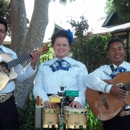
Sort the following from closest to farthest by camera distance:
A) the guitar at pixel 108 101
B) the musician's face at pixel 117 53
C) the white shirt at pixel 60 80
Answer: the white shirt at pixel 60 80 < the guitar at pixel 108 101 < the musician's face at pixel 117 53

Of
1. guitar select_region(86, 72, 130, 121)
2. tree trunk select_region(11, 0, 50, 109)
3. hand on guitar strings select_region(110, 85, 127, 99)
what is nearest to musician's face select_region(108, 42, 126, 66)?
guitar select_region(86, 72, 130, 121)

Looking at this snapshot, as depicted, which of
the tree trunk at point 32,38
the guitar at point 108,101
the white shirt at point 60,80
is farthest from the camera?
the tree trunk at point 32,38

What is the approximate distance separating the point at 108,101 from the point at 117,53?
2.17ft

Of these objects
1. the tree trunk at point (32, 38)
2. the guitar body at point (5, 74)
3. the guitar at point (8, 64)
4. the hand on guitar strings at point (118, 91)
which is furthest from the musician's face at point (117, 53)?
the tree trunk at point (32, 38)

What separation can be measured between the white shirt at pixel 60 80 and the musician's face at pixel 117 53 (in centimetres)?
48

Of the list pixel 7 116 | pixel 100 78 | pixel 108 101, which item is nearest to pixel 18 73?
pixel 7 116

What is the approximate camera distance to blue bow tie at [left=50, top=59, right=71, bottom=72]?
3.37 m

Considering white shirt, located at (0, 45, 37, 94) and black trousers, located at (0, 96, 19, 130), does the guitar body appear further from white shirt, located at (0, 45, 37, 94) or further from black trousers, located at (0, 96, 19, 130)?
black trousers, located at (0, 96, 19, 130)

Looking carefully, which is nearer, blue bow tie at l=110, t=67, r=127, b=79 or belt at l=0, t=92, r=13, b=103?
belt at l=0, t=92, r=13, b=103

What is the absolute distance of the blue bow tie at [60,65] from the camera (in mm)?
3367

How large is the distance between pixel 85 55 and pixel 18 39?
5753 millimetres

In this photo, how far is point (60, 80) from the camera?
10.8 feet

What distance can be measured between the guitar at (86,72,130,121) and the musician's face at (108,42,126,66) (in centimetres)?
19

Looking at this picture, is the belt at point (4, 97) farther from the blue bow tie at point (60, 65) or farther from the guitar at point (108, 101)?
the guitar at point (108, 101)
